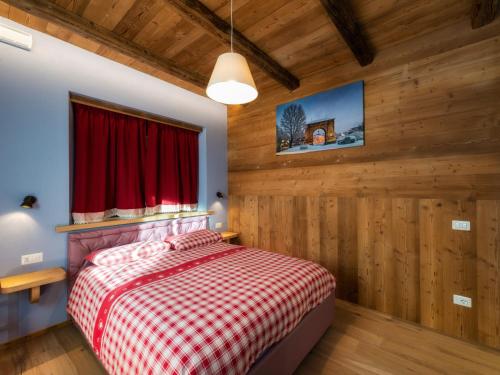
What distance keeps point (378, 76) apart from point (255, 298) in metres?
2.64

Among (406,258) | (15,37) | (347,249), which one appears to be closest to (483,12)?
(406,258)

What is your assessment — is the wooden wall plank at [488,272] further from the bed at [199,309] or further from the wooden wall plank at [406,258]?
the bed at [199,309]

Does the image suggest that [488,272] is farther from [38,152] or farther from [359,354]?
[38,152]

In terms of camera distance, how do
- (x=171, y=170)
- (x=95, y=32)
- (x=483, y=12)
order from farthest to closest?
(x=171, y=170), (x=95, y=32), (x=483, y=12)

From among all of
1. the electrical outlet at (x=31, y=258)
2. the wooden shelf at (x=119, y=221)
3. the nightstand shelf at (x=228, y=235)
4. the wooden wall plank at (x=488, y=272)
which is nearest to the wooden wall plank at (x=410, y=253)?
the wooden wall plank at (x=488, y=272)

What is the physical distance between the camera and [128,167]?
284 cm

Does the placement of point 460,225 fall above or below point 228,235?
above

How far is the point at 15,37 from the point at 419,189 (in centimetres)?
405

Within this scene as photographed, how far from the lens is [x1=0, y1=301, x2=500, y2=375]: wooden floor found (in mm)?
1731

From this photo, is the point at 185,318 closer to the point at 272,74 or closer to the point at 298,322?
the point at 298,322

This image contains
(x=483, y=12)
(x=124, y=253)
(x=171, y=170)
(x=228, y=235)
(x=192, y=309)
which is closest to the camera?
(x=192, y=309)

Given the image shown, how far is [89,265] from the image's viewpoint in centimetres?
227

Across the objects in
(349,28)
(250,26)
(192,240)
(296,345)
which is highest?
(250,26)

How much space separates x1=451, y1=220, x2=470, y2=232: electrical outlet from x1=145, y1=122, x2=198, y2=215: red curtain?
322 centimetres
